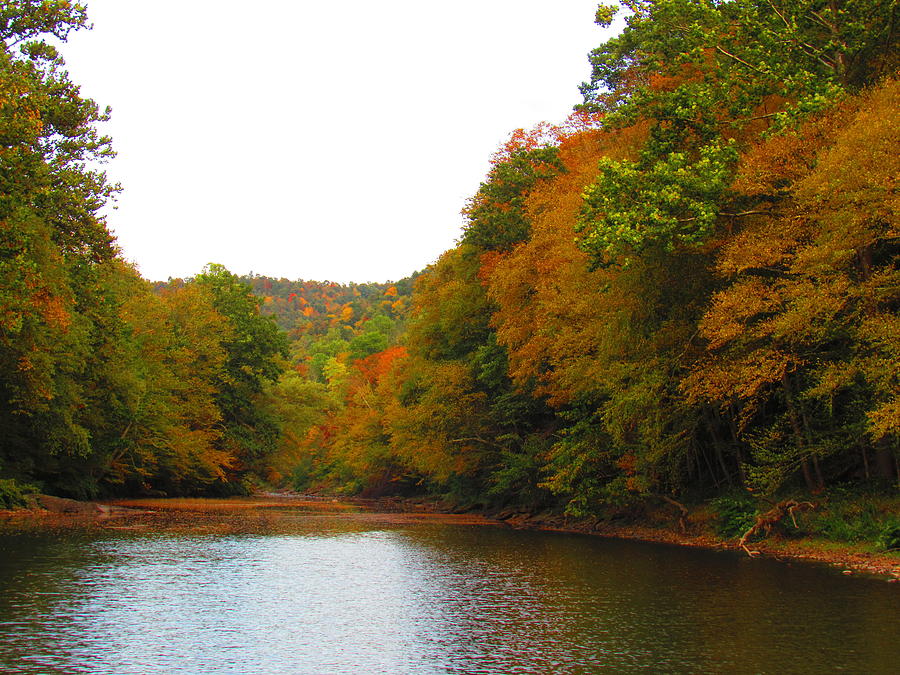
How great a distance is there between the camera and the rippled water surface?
1037 centimetres

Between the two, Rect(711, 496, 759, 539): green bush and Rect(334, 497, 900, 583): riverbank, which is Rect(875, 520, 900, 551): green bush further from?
Rect(711, 496, 759, 539): green bush

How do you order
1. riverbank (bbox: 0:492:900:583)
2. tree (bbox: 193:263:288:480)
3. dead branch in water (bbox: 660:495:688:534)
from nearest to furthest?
riverbank (bbox: 0:492:900:583)
dead branch in water (bbox: 660:495:688:534)
tree (bbox: 193:263:288:480)

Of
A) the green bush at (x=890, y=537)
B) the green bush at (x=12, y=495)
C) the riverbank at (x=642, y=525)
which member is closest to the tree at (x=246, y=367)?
the riverbank at (x=642, y=525)

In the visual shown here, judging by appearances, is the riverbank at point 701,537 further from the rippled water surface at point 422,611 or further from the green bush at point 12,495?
the green bush at point 12,495

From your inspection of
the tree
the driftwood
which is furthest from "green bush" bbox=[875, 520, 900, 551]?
the tree

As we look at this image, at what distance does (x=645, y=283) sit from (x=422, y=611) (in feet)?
49.0

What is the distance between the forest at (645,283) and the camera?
2077 centimetres

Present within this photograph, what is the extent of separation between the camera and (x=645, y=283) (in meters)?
25.8

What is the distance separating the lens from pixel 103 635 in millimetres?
11414

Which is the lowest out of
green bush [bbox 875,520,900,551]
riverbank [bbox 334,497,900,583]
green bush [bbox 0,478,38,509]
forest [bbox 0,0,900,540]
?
riverbank [bbox 334,497,900,583]

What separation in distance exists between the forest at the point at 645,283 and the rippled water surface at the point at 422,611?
5.34 meters

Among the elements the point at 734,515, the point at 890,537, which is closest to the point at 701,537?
the point at 734,515

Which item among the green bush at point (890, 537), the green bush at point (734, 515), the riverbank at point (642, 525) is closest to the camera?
the green bush at point (890, 537)

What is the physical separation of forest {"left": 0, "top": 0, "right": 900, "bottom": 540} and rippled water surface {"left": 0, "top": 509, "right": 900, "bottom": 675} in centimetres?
534
